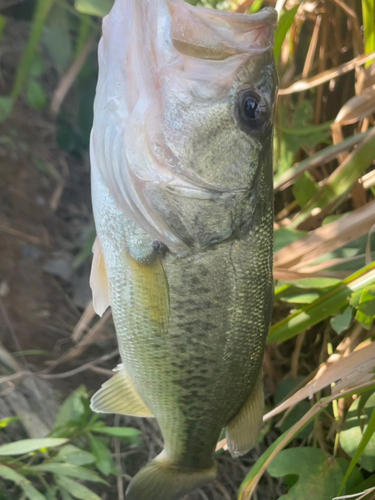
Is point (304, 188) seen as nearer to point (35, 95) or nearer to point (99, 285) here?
point (99, 285)

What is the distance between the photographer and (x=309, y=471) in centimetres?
106

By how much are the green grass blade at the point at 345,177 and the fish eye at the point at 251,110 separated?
52cm

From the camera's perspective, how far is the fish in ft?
1.95

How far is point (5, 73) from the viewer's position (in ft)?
5.13

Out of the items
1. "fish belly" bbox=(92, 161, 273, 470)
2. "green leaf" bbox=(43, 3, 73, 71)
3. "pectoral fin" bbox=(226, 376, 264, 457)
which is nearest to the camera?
"fish belly" bbox=(92, 161, 273, 470)

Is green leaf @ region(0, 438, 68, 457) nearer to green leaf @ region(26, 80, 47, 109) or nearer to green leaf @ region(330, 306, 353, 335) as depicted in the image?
green leaf @ region(330, 306, 353, 335)

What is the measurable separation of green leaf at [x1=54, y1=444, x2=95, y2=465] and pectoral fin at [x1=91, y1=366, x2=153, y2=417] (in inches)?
9.6

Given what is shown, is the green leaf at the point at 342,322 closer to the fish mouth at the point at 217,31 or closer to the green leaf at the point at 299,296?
the green leaf at the point at 299,296

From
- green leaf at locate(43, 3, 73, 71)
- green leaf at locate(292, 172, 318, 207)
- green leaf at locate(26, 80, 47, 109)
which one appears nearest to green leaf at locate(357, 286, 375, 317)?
green leaf at locate(292, 172, 318, 207)

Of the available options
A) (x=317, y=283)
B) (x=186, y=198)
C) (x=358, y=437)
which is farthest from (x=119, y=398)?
(x=358, y=437)

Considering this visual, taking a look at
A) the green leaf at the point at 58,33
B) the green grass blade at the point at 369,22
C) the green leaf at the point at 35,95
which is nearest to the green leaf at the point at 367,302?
the green grass blade at the point at 369,22

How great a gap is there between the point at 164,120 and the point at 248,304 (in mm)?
341

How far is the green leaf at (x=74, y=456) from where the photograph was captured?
3.21 ft

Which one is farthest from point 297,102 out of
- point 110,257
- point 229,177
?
point 110,257
